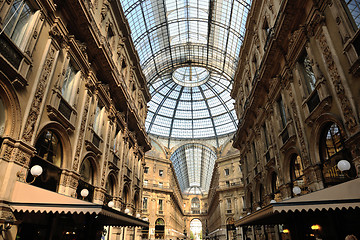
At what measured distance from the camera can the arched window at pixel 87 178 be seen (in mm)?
13637

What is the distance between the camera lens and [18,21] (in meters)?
9.35

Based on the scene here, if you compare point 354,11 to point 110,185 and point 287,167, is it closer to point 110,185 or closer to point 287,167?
point 287,167

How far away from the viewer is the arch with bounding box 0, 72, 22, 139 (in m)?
8.17

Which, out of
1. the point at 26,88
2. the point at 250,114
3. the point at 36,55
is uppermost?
the point at 250,114

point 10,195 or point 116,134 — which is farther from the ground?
point 116,134

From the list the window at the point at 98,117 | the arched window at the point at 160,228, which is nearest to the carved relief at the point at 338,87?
the window at the point at 98,117

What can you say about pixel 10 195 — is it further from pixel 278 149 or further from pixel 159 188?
pixel 159 188

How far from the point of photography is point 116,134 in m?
20.7

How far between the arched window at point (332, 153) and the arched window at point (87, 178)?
40.9ft

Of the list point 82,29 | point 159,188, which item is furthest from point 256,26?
point 159,188

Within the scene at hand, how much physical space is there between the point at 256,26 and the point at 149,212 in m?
37.0

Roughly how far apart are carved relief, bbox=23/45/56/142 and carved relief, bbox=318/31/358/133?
38.8 ft

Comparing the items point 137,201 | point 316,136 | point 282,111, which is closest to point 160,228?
point 137,201

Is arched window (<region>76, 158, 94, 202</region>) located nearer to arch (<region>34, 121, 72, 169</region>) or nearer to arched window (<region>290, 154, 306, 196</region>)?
arch (<region>34, 121, 72, 169</region>)
